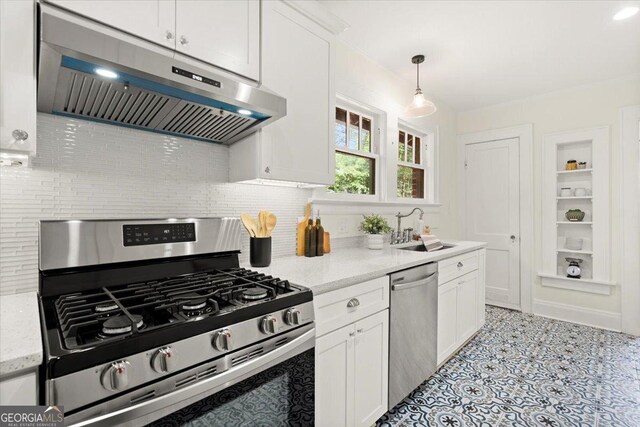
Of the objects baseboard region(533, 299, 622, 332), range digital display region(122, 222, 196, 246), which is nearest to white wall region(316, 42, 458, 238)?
range digital display region(122, 222, 196, 246)

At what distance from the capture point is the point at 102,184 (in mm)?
1373

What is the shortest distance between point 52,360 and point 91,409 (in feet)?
0.49

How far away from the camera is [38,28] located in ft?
3.22

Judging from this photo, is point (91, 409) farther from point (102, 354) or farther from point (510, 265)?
point (510, 265)

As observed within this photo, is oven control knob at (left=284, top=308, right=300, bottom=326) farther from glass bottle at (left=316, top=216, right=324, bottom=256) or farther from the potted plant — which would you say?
the potted plant

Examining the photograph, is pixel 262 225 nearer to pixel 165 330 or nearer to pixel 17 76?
pixel 165 330

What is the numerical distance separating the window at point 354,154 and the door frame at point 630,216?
2586 millimetres

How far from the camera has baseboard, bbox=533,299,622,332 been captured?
130 inches

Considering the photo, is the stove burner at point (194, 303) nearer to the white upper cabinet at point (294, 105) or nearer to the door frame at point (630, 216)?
the white upper cabinet at point (294, 105)

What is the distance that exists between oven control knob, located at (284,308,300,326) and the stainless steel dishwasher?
755 millimetres

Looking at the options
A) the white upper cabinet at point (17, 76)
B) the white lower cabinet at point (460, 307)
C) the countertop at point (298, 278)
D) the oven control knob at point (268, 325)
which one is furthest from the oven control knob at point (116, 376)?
the white lower cabinet at point (460, 307)

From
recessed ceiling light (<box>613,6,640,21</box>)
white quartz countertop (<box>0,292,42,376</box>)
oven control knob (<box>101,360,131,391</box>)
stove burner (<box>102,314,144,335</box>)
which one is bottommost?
oven control knob (<box>101,360,131,391</box>)

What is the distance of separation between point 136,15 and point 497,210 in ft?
13.8

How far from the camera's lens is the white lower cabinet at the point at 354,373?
1402mm
